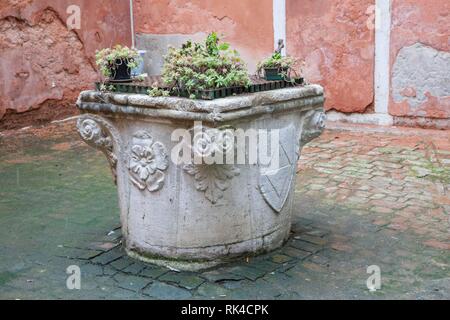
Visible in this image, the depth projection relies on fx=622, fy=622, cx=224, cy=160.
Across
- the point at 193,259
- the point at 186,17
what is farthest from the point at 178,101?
the point at 186,17

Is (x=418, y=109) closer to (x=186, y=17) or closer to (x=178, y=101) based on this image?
(x=186, y=17)

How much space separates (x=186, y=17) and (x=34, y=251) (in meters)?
6.29

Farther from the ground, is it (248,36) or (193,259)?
(248,36)

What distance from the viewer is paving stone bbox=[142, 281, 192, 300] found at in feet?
11.6

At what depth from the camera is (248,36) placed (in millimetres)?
9344

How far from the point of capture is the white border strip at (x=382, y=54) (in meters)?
8.05

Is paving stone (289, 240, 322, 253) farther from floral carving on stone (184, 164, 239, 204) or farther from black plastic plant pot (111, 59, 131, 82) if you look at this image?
black plastic plant pot (111, 59, 131, 82)

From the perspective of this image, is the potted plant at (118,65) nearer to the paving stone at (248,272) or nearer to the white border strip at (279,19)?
the paving stone at (248,272)

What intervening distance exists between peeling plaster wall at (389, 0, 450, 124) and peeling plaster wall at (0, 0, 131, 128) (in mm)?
4598

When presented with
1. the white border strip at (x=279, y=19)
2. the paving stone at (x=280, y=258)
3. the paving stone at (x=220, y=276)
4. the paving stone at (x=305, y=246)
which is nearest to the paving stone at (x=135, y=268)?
the paving stone at (x=220, y=276)

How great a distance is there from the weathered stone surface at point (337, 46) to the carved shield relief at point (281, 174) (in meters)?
4.43

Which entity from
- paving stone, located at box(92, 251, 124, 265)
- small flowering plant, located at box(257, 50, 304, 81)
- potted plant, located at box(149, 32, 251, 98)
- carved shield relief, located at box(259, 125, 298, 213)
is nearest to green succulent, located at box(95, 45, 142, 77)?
potted plant, located at box(149, 32, 251, 98)

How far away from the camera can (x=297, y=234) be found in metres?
4.56

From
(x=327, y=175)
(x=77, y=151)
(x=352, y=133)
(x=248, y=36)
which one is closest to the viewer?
(x=327, y=175)
